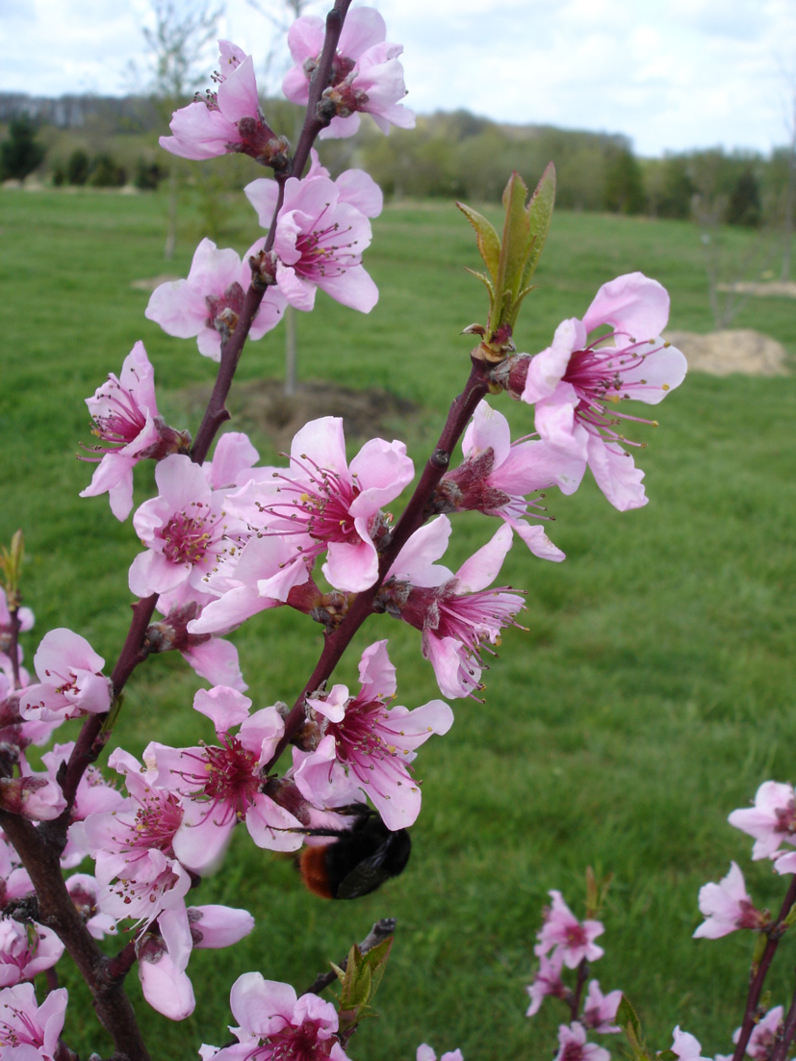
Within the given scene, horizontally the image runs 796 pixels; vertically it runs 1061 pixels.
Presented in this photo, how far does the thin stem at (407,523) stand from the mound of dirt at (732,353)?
1235 centimetres

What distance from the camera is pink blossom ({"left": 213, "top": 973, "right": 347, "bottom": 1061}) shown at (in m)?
0.94

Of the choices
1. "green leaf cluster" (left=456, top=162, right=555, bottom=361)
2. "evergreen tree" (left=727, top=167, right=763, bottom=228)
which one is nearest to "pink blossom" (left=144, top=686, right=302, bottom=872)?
"green leaf cluster" (left=456, top=162, right=555, bottom=361)

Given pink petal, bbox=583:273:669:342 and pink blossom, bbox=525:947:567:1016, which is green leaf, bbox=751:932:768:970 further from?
pink petal, bbox=583:273:669:342

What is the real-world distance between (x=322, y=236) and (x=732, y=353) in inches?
525

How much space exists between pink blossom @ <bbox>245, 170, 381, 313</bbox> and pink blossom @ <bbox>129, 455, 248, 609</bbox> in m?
0.27

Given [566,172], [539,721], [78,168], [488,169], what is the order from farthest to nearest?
[488,169] → [566,172] → [78,168] → [539,721]

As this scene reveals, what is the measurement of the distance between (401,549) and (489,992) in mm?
2341

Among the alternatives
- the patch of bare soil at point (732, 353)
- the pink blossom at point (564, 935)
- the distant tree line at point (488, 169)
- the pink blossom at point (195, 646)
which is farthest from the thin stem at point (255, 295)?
the distant tree line at point (488, 169)

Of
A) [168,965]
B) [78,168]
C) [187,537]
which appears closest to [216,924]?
[168,965]

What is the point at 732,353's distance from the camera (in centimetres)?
1325

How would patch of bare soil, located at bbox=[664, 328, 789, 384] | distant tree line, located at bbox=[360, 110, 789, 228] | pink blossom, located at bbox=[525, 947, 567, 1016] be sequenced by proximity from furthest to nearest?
distant tree line, located at bbox=[360, 110, 789, 228] < patch of bare soil, located at bbox=[664, 328, 789, 384] < pink blossom, located at bbox=[525, 947, 567, 1016]

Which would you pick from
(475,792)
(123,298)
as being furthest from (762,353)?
(475,792)

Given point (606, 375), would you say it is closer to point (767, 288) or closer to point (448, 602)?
point (448, 602)

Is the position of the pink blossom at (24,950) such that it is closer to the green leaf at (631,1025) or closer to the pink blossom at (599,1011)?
the green leaf at (631,1025)
